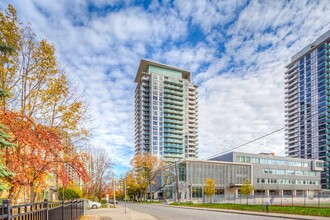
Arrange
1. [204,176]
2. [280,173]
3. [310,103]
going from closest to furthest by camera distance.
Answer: [204,176] → [280,173] → [310,103]

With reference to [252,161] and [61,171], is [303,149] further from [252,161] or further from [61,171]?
[61,171]

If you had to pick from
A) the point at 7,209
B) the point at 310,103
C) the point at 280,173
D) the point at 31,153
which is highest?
the point at 310,103

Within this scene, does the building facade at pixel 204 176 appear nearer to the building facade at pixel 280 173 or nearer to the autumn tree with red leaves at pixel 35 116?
the building facade at pixel 280 173

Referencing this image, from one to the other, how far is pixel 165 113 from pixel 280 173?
60631 mm

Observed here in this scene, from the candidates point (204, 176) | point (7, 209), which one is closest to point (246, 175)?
point (204, 176)

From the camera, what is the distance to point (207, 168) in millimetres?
67812

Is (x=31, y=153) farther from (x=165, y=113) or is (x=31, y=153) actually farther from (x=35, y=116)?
(x=165, y=113)

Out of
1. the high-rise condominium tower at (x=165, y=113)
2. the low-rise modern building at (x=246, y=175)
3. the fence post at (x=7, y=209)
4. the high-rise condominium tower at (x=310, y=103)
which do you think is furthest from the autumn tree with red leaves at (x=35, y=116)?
the high-rise condominium tower at (x=310, y=103)

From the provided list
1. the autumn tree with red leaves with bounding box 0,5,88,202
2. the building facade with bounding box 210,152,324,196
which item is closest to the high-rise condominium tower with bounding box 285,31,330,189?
the building facade with bounding box 210,152,324,196

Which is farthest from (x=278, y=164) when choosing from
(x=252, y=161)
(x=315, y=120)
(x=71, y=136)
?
(x=71, y=136)

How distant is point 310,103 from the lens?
433 ft

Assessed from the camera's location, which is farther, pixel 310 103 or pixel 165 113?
pixel 310 103

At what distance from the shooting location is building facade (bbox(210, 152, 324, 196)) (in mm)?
75438

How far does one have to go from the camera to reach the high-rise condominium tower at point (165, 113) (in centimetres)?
11931
